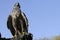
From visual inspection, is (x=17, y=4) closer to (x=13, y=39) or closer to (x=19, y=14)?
(x=19, y=14)

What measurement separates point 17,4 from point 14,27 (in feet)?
6.38

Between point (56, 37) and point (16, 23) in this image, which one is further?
point (56, 37)

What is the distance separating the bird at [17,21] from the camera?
26.5 meters

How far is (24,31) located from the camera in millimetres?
26250

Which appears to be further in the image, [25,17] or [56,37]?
[56,37]

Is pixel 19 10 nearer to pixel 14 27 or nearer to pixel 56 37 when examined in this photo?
pixel 14 27

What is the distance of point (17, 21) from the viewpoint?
88.6 feet

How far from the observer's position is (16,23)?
→ 2688 centimetres

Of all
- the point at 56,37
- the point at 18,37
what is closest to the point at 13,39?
the point at 18,37

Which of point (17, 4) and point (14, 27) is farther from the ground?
point (17, 4)

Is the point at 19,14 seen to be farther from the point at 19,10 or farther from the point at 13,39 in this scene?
the point at 13,39

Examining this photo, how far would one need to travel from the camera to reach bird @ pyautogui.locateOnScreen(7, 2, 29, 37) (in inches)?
1045

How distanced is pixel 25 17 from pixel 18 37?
2.01 meters

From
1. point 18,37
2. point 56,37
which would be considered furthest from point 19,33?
point 56,37
